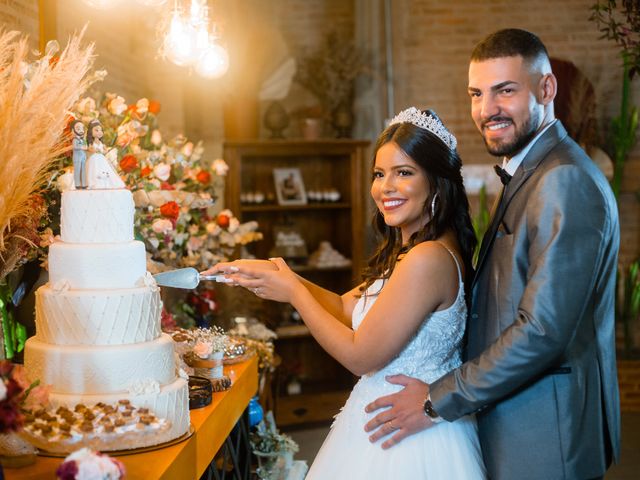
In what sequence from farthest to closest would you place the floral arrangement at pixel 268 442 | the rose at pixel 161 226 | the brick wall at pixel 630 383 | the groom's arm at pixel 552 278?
the brick wall at pixel 630 383 < the floral arrangement at pixel 268 442 < the rose at pixel 161 226 < the groom's arm at pixel 552 278

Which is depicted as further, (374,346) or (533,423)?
(374,346)

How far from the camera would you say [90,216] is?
7.31 feet

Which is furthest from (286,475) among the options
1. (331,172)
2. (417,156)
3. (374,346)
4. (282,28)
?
(282,28)

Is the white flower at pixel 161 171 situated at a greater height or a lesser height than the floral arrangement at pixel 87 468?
greater

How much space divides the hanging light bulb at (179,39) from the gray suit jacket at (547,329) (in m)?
2.25

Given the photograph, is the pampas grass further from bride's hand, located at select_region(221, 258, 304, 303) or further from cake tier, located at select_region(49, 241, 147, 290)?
bride's hand, located at select_region(221, 258, 304, 303)

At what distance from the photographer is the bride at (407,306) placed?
236 centimetres

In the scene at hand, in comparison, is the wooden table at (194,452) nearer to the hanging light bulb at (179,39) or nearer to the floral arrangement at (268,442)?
the floral arrangement at (268,442)

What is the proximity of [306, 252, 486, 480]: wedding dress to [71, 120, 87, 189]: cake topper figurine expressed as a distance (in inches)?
37.0

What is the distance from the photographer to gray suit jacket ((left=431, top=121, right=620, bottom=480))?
209 centimetres

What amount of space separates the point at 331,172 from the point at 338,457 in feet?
14.7

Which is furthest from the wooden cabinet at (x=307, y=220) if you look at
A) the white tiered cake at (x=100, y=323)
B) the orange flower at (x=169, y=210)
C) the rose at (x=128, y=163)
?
the white tiered cake at (x=100, y=323)

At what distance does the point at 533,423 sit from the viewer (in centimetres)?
222

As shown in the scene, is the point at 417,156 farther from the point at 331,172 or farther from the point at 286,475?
the point at 331,172
